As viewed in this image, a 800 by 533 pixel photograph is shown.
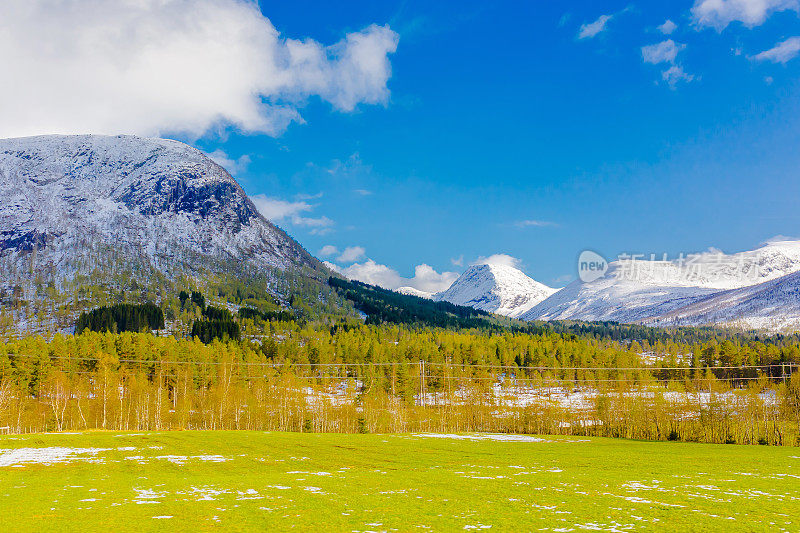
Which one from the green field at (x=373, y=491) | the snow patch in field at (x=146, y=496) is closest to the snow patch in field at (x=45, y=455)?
the green field at (x=373, y=491)

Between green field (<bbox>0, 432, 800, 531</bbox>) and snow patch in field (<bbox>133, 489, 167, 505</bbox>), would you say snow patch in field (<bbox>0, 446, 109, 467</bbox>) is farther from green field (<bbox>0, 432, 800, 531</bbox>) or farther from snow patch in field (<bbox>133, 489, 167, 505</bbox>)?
snow patch in field (<bbox>133, 489, 167, 505</bbox>)

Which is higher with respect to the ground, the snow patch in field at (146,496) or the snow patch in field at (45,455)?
the snow patch in field at (146,496)

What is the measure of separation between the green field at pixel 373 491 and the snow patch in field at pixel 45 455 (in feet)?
0.35

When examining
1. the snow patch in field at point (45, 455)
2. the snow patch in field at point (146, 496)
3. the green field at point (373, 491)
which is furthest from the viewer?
the snow patch in field at point (45, 455)

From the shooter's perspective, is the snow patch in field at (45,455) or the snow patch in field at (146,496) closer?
the snow patch in field at (146,496)

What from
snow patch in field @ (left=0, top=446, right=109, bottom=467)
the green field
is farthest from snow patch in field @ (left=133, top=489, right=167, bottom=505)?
snow patch in field @ (left=0, top=446, right=109, bottom=467)

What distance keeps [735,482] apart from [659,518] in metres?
12.6

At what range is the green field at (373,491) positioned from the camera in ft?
60.6

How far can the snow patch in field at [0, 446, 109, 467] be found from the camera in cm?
3794

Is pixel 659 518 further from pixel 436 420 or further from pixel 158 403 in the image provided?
pixel 158 403

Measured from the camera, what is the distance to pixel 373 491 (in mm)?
25453

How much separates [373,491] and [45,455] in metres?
30.2

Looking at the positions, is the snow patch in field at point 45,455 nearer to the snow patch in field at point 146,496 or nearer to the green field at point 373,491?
the green field at point 373,491

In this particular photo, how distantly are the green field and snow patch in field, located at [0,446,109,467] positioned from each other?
0.35ft
